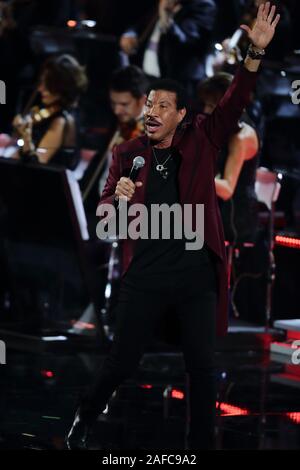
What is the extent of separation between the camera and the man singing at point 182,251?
5.48 meters

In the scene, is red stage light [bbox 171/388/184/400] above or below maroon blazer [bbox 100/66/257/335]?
below

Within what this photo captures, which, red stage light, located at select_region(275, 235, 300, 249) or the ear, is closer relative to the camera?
the ear

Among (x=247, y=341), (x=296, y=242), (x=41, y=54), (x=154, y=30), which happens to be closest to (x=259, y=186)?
(x=296, y=242)

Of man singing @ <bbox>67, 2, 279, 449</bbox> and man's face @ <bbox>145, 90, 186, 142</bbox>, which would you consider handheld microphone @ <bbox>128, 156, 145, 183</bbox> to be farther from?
man's face @ <bbox>145, 90, 186, 142</bbox>

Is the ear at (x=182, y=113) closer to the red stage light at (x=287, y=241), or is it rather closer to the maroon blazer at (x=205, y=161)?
the maroon blazer at (x=205, y=161)

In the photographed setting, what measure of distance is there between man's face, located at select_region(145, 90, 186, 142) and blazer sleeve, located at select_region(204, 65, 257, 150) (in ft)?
0.51

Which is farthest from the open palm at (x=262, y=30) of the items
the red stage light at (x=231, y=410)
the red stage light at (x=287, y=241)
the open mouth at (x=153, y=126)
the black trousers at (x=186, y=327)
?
the red stage light at (x=287, y=241)

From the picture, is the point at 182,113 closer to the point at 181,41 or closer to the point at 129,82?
the point at 129,82

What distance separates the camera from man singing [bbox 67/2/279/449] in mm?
5484

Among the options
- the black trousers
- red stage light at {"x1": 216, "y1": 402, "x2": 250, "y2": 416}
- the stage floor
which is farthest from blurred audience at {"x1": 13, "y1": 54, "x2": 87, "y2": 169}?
the black trousers

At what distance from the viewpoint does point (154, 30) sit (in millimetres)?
10375

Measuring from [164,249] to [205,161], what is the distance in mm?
442

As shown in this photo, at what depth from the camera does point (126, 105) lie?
8.70 m

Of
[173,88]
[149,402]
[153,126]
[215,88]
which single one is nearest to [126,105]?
[215,88]
